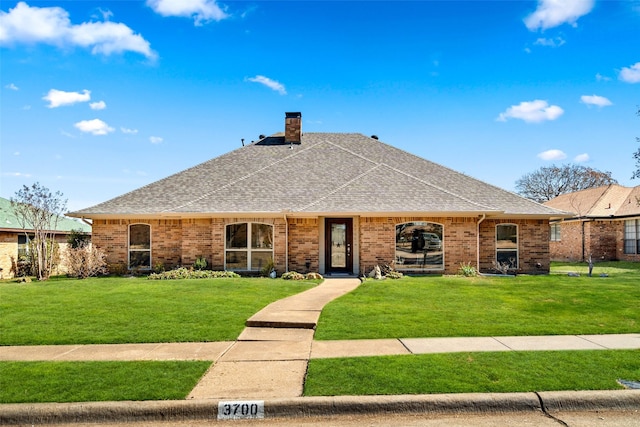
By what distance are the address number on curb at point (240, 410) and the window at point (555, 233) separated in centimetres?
3158

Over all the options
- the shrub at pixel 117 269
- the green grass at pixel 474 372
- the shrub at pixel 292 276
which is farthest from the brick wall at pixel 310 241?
the green grass at pixel 474 372

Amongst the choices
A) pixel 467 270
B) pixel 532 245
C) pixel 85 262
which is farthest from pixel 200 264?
pixel 532 245

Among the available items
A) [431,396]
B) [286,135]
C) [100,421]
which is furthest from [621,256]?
[100,421]

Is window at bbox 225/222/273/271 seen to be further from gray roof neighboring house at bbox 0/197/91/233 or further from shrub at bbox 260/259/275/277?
gray roof neighboring house at bbox 0/197/91/233

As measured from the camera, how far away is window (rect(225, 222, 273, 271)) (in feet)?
59.8

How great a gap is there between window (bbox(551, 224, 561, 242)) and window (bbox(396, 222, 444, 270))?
719 inches

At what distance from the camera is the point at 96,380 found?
5.93 m

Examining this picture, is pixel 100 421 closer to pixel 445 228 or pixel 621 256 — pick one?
pixel 445 228

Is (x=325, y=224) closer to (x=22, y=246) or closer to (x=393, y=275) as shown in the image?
(x=393, y=275)

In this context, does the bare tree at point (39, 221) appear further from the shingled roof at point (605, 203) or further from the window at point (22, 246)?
the shingled roof at point (605, 203)

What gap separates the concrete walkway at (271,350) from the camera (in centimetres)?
598

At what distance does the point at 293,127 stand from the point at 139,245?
10.5m

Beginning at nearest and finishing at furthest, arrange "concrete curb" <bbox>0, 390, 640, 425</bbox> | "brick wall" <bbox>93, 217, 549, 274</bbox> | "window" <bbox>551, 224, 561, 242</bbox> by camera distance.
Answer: "concrete curb" <bbox>0, 390, 640, 425</bbox> < "brick wall" <bbox>93, 217, 549, 274</bbox> < "window" <bbox>551, 224, 561, 242</bbox>

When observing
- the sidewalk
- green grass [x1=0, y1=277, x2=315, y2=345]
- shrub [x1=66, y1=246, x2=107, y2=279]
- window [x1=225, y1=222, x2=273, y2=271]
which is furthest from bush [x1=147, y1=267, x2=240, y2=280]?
the sidewalk
